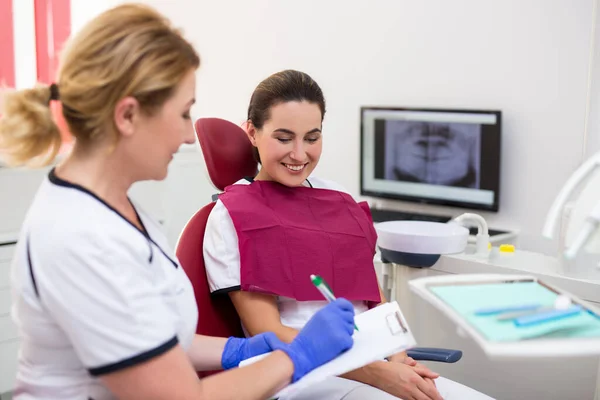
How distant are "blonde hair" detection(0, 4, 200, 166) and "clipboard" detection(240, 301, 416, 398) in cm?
49

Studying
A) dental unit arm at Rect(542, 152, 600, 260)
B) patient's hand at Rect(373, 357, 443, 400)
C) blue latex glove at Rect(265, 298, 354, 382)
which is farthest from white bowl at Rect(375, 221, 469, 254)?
blue latex glove at Rect(265, 298, 354, 382)

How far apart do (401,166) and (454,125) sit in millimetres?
382

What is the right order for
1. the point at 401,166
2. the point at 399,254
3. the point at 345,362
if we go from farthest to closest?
the point at 401,166 → the point at 399,254 → the point at 345,362

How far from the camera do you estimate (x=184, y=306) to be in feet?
3.43

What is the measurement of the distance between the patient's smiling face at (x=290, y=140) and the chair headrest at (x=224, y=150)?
47 mm

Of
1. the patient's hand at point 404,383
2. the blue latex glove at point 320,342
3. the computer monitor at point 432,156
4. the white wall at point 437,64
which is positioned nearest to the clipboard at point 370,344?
the blue latex glove at point 320,342

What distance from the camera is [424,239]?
1680mm

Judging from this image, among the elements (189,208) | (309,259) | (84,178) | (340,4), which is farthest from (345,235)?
(340,4)

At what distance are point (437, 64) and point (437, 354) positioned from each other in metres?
2.09

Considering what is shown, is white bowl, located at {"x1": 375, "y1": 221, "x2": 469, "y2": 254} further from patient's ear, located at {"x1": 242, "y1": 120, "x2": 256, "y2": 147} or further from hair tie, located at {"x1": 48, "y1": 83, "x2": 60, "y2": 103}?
hair tie, located at {"x1": 48, "y1": 83, "x2": 60, "y2": 103}

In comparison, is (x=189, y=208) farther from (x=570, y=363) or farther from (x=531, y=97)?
(x=570, y=363)

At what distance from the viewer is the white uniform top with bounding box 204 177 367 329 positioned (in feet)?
4.74

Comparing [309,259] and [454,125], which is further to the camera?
[454,125]

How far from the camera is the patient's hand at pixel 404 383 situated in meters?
1.37
